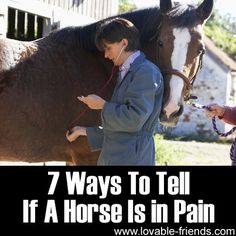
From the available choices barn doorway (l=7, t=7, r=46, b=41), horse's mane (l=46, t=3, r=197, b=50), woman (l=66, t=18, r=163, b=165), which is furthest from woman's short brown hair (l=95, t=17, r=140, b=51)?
barn doorway (l=7, t=7, r=46, b=41)

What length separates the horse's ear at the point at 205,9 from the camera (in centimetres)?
385

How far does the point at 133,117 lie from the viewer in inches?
108

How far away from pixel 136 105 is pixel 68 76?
1.33 m

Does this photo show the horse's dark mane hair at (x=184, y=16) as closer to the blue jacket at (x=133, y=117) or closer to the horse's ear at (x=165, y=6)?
the horse's ear at (x=165, y=6)

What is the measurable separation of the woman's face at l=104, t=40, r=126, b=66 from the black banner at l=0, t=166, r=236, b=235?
691mm

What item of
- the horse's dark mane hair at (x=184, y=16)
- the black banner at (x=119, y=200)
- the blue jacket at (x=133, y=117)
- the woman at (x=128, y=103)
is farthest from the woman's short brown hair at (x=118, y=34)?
the horse's dark mane hair at (x=184, y=16)

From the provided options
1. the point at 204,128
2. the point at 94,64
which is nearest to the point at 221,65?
the point at 204,128

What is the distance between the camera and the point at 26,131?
383 centimetres

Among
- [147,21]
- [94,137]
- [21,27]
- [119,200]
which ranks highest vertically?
[147,21]

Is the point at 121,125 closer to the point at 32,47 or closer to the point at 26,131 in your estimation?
the point at 26,131

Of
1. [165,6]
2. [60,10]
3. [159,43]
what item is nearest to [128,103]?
[159,43]

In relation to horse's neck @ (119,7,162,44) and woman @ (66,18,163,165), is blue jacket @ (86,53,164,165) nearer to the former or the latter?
woman @ (66,18,163,165)

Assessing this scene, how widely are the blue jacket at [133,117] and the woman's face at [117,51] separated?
9 cm

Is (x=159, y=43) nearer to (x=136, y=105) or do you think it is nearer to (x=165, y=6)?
(x=165, y=6)
